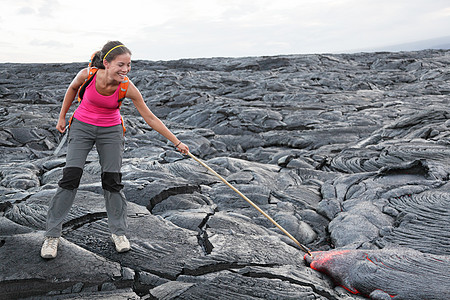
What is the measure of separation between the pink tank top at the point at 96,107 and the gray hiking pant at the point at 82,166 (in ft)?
0.20

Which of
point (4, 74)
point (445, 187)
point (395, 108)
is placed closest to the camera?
point (445, 187)

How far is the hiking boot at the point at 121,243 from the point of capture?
12.7 ft

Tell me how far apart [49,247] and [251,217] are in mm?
3143

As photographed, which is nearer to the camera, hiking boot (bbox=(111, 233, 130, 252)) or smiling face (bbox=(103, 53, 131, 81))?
smiling face (bbox=(103, 53, 131, 81))

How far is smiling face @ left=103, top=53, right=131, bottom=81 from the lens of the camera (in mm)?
3340

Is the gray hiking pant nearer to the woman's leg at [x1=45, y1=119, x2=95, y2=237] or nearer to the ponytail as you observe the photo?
the woman's leg at [x1=45, y1=119, x2=95, y2=237]

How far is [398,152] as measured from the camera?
7.87m

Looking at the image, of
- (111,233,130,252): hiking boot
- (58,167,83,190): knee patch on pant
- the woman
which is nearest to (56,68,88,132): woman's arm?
the woman

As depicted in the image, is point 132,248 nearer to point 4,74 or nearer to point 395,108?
point 395,108

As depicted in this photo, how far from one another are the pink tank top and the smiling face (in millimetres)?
152

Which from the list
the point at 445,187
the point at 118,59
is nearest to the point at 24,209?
the point at 118,59

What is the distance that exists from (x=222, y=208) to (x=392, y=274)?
3120 mm

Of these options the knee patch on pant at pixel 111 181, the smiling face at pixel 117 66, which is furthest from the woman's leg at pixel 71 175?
the smiling face at pixel 117 66

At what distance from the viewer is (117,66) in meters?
3.34
